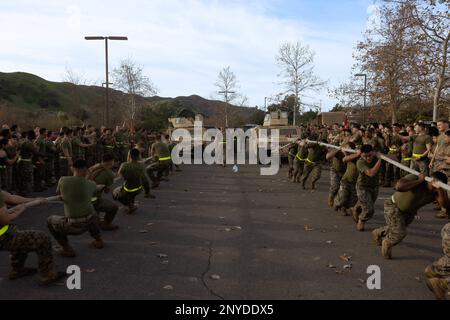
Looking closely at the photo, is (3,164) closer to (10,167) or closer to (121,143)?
(10,167)

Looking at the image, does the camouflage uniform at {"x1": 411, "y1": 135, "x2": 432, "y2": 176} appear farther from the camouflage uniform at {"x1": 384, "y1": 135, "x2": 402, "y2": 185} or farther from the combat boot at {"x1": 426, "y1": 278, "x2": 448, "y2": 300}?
the combat boot at {"x1": 426, "y1": 278, "x2": 448, "y2": 300}

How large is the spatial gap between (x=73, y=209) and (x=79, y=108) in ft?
154

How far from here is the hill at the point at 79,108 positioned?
121ft

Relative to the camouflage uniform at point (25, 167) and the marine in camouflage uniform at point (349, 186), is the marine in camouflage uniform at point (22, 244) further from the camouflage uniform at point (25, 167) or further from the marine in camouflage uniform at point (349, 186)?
the camouflage uniform at point (25, 167)

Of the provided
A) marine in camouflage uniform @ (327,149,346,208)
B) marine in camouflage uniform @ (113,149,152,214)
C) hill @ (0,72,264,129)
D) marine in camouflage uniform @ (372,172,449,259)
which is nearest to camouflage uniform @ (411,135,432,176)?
marine in camouflage uniform @ (327,149,346,208)

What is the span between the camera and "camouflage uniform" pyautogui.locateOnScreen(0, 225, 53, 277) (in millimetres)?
4816

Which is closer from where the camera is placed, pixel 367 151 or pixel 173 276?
pixel 173 276

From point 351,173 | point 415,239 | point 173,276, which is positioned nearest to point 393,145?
point 351,173

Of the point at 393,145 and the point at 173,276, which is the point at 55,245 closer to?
the point at 173,276

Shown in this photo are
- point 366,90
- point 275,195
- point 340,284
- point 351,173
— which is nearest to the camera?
point 340,284

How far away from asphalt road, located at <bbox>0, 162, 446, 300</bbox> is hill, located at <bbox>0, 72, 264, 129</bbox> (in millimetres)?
26467

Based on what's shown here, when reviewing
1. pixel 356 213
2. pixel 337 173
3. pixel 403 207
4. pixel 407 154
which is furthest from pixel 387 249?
pixel 407 154
